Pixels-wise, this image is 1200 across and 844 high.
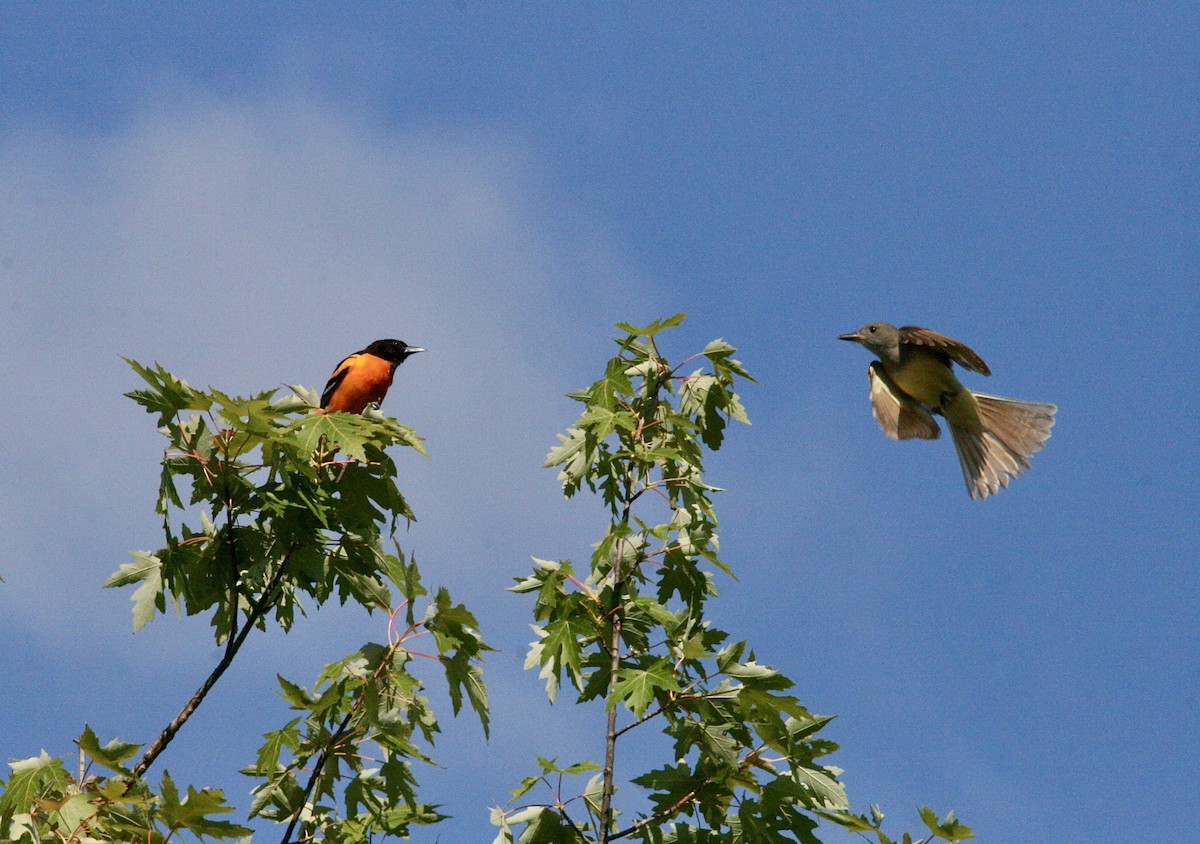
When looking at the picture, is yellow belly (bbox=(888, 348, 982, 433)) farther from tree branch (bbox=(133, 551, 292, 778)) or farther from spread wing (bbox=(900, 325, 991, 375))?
tree branch (bbox=(133, 551, 292, 778))

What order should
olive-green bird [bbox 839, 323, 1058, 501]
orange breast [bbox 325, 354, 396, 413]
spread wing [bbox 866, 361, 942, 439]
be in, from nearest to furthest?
1. orange breast [bbox 325, 354, 396, 413]
2. olive-green bird [bbox 839, 323, 1058, 501]
3. spread wing [bbox 866, 361, 942, 439]

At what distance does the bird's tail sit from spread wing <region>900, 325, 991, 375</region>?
155 cm

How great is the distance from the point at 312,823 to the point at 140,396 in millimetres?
1898

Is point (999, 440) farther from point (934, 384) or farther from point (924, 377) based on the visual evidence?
point (924, 377)

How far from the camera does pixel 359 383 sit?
7.93m

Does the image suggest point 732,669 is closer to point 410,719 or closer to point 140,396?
point 410,719

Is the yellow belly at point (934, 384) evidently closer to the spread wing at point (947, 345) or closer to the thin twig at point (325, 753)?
the spread wing at point (947, 345)

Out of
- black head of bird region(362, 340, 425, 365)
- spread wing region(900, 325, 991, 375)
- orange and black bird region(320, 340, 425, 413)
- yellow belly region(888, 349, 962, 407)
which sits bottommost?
orange and black bird region(320, 340, 425, 413)

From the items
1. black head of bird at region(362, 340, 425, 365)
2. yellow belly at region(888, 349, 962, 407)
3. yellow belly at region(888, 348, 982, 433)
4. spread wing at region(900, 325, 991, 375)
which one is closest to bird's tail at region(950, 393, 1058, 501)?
yellow belly at region(888, 348, 982, 433)

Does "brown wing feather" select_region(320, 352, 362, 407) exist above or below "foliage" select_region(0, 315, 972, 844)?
above

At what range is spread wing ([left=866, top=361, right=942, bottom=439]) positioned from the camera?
1002 cm

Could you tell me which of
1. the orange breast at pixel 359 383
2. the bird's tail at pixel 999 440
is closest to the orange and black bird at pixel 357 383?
the orange breast at pixel 359 383

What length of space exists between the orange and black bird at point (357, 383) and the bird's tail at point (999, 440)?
5.46 m

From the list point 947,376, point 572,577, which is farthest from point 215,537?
point 947,376
